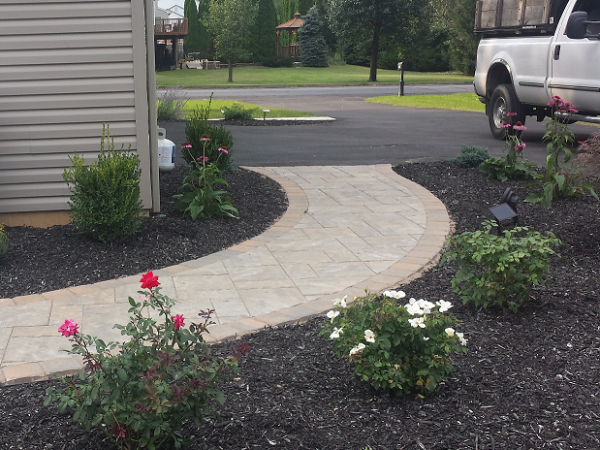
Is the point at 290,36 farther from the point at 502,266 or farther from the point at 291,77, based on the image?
the point at 502,266

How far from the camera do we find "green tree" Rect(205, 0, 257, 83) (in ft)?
110

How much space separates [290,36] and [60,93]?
153ft

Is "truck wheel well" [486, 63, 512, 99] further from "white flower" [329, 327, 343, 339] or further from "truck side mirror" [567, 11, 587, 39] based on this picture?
"white flower" [329, 327, 343, 339]

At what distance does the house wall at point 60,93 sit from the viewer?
212 inches

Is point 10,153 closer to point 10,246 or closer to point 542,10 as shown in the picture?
point 10,246

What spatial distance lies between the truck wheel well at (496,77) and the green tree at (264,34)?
35394 millimetres

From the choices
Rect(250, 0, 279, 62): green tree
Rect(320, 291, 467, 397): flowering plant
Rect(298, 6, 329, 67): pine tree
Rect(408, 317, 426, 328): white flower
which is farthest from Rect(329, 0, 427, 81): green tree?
Rect(408, 317, 426, 328): white flower

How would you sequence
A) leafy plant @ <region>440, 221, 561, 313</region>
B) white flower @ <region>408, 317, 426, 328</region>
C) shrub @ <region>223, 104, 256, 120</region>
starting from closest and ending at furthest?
white flower @ <region>408, 317, 426, 328</region> < leafy plant @ <region>440, 221, 561, 313</region> < shrub @ <region>223, 104, 256, 120</region>

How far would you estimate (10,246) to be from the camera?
16.5 feet

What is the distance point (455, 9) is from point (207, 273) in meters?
33.3

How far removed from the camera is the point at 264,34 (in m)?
45.3

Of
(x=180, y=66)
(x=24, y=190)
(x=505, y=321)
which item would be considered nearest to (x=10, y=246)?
(x=24, y=190)

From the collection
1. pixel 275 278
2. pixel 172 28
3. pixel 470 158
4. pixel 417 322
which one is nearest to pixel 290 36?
pixel 172 28

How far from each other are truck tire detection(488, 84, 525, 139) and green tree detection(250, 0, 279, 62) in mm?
35642
